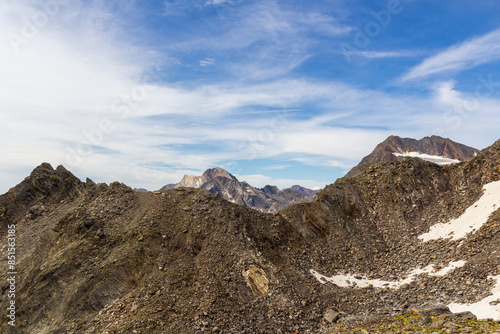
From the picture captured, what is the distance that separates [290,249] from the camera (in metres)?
34.7

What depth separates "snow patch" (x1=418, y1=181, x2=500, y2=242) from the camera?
33.9 meters

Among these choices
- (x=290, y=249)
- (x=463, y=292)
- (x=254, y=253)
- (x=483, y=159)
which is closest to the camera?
(x=463, y=292)

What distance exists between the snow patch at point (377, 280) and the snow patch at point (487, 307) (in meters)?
5.57

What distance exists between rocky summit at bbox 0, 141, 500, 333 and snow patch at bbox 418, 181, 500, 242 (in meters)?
0.22

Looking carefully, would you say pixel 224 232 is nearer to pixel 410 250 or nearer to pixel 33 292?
pixel 33 292

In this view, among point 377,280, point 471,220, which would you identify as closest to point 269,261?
point 377,280

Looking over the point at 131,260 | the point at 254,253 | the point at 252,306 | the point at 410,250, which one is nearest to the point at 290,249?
the point at 254,253

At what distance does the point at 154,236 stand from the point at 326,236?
72.6 feet

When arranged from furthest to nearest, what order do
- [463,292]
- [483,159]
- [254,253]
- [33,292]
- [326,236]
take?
[483,159] < [326,236] < [254,253] < [33,292] < [463,292]

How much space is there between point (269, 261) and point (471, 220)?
25383 millimetres

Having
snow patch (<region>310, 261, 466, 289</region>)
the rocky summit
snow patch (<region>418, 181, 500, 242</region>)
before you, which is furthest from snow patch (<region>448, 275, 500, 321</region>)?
snow patch (<region>418, 181, 500, 242</region>)

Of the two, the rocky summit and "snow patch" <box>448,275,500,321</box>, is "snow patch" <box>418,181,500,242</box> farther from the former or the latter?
"snow patch" <box>448,275,500,321</box>

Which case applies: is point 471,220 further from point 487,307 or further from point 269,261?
point 269,261

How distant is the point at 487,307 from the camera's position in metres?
20.3
